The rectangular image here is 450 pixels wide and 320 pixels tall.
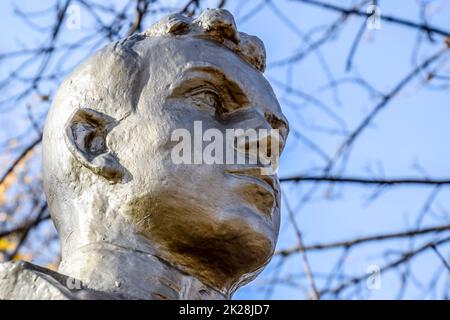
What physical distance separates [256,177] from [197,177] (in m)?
0.20

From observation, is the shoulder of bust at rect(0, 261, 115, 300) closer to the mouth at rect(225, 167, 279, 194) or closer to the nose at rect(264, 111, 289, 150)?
the mouth at rect(225, 167, 279, 194)

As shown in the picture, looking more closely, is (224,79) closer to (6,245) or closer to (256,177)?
(256,177)

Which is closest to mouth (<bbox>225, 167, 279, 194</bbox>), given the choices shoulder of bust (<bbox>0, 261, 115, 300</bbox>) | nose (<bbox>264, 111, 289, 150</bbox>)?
nose (<bbox>264, 111, 289, 150</bbox>)

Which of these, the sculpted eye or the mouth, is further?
the sculpted eye

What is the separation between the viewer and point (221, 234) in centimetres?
369

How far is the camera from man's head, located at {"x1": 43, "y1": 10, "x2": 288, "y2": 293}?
3.69 metres

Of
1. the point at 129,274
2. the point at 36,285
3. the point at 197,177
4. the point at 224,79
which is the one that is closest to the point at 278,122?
the point at 224,79

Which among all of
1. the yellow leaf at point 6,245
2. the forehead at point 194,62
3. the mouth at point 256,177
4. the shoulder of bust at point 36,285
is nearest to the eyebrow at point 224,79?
the forehead at point 194,62

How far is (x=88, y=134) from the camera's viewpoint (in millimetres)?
3883

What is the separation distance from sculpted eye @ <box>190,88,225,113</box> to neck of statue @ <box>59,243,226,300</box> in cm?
54

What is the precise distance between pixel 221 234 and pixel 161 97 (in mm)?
475

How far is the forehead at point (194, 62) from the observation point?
395cm
